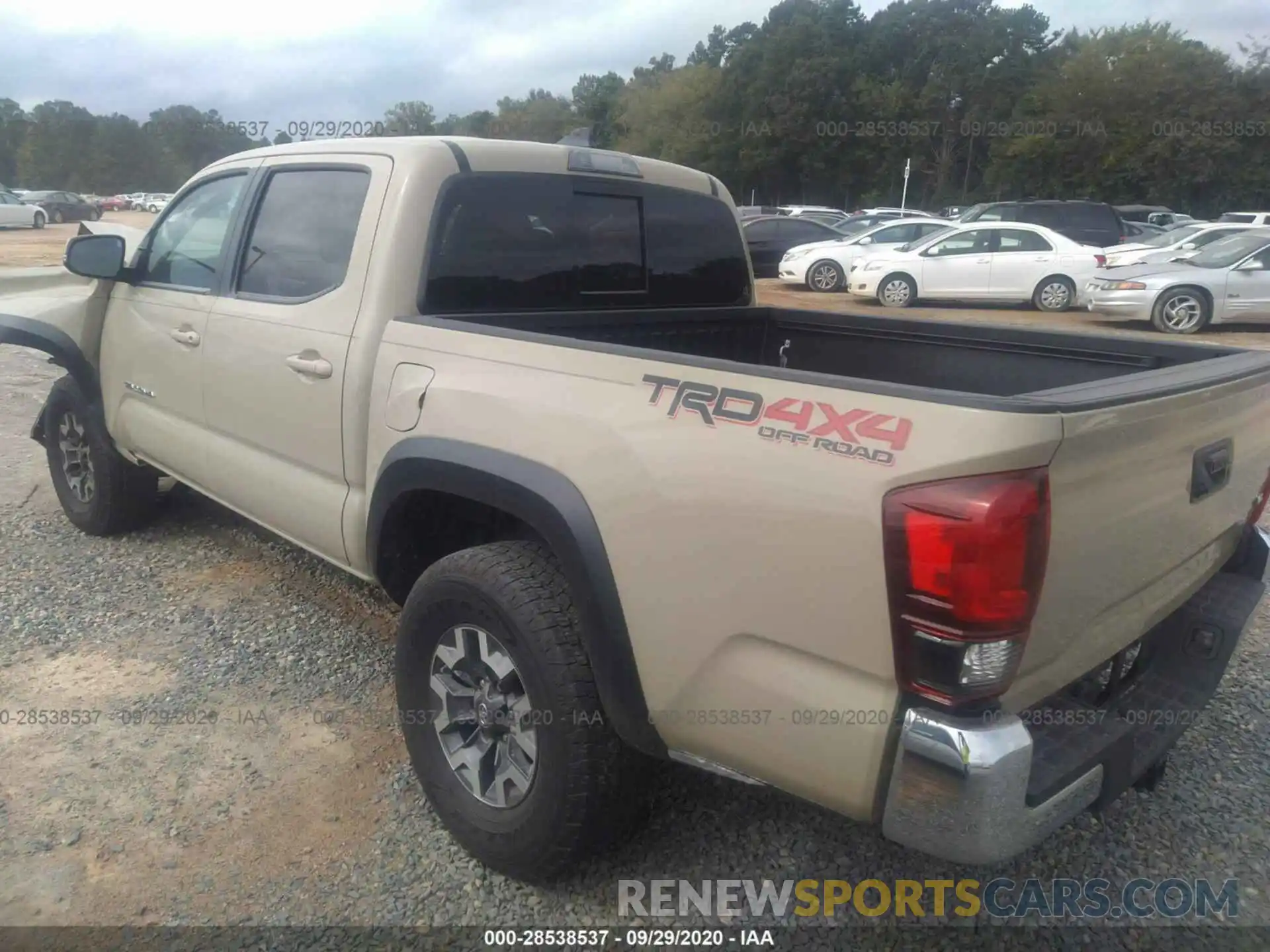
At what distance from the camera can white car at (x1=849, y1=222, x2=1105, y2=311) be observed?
15547 mm

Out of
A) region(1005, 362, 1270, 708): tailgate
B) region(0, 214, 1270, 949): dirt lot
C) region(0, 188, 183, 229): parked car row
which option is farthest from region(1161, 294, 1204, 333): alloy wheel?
region(0, 188, 183, 229): parked car row

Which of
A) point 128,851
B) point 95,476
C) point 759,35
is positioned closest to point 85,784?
point 128,851

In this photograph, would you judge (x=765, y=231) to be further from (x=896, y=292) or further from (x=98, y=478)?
(x=98, y=478)

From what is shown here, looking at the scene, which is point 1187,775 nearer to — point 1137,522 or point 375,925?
point 1137,522

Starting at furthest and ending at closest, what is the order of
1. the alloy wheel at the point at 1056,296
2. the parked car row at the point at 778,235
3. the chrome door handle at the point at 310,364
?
the parked car row at the point at 778,235 < the alloy wheel at the point at 1056,296 < the chrome door handle at the point at 310,364

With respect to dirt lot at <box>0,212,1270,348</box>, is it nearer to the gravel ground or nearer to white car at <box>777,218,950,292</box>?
white car at <box>777,218,950,292</box>

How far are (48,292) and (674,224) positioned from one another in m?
3.86

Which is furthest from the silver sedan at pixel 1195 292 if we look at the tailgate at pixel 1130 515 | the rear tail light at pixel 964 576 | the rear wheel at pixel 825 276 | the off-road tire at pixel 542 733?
the rear tail light at pixel 964 576

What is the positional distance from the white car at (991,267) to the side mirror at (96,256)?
1378cm

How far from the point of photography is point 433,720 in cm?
264

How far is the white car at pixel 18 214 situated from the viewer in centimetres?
3183

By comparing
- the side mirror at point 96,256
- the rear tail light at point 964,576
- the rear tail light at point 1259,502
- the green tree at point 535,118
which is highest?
the green tree at point 535,118

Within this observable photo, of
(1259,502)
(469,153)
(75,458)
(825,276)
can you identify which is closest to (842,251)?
(825,276)

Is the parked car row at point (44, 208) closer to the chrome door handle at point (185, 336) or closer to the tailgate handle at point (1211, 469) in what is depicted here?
the chrome door handle at point (185, 336)
